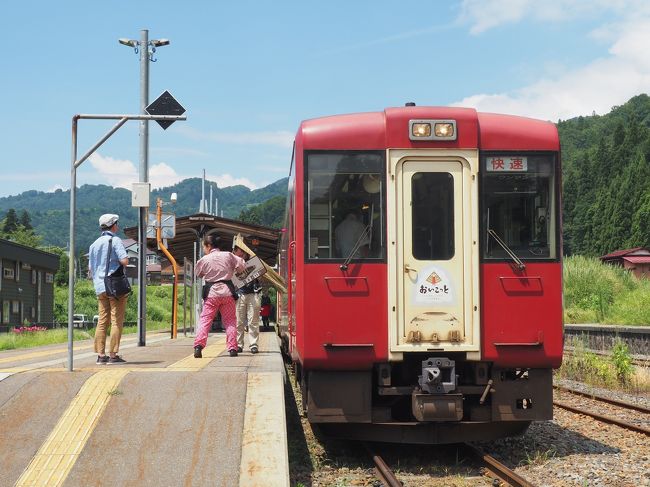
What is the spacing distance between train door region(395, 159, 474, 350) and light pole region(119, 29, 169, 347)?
7.45m

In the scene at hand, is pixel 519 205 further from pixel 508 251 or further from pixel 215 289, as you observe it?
pixel 215 289

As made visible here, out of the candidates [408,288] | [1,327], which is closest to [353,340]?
[408,288]

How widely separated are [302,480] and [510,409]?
2063 mm

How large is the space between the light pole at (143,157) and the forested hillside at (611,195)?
6975 centimetres

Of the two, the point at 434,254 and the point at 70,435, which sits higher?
the point at 434,254

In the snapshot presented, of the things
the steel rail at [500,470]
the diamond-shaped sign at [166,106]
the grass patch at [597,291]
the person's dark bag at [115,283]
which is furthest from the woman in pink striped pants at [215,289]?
the grass patch at [597,291]

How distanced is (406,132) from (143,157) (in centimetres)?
854

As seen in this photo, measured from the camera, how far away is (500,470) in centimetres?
709

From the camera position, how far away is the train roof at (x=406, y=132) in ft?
25.6

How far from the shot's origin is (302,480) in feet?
23.3

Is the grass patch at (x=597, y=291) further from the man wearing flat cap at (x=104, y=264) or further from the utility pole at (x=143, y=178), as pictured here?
the man wearing flat cap at (x=104, y=264)

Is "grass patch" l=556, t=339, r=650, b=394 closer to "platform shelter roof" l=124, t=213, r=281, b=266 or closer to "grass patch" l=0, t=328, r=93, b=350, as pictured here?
"platform shelter roof" l=124, t=213, r=281, b=266

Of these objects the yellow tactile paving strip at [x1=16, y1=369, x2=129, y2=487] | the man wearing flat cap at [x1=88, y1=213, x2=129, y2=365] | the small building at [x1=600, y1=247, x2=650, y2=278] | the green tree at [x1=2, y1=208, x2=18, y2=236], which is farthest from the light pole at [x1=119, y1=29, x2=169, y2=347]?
the green tree at [x1=2, y1=208, x2=18, y2=236]

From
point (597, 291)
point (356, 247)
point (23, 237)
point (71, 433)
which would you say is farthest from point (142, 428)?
point (23, 237)
